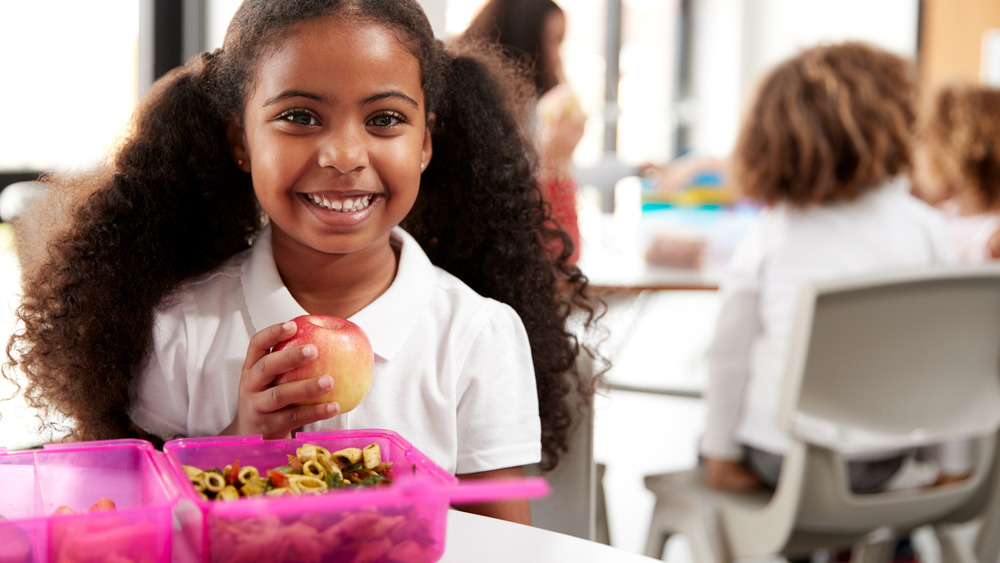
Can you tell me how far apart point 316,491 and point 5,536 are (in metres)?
0.20

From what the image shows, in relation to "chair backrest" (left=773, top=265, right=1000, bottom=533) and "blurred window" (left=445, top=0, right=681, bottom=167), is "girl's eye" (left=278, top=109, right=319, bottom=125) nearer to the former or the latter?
"chair backrest" (left=773, top=265, right=1000, bottom=533)

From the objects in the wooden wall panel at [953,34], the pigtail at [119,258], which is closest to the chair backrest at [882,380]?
the pigtail at [119,258]

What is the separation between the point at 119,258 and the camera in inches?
37.5

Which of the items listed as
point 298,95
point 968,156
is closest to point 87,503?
point 298,95

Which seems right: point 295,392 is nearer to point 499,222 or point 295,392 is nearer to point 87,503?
point 87,503

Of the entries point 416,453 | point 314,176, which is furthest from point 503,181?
point 416,453

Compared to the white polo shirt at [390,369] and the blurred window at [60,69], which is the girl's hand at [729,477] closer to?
the white polo shirt at [390,369]

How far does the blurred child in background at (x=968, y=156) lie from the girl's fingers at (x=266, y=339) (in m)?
2.07

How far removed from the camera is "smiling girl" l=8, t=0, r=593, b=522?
0.86 m

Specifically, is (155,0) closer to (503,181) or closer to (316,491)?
(503,181)

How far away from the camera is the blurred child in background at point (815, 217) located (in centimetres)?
166

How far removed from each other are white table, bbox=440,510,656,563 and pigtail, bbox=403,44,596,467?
0.32 metres

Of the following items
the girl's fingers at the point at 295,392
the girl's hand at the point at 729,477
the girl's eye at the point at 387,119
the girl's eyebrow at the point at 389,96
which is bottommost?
the girl's hand at the point at 729,477

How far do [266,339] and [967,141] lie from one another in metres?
2.24
